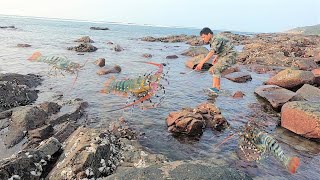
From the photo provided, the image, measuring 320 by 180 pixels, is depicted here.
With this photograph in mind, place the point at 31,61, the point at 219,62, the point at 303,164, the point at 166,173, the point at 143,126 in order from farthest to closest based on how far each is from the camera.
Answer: the point at 31,61
the point at 219,62
the point at 143,126
the point at 303,164
the point at 166,173

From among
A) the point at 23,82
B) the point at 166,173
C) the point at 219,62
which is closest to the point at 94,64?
the point at 23,82

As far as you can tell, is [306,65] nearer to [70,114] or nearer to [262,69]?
[262,69]

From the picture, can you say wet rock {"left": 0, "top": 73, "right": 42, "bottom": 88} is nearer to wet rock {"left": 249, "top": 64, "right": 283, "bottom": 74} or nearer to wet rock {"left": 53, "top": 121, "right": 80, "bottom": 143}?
wet rock {"left": 53, "top": 121, "right": 80, "bottom": 143}

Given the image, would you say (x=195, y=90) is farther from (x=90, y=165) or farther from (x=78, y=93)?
(x=90, y=165)

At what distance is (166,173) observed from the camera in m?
4.45

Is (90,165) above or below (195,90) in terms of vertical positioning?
above

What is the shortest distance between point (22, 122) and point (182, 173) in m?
6.14

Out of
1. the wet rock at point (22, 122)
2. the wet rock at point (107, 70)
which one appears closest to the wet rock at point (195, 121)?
the wet rock at point (22, 122)

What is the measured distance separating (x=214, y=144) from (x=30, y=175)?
5.11 metres

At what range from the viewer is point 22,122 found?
8.57 m

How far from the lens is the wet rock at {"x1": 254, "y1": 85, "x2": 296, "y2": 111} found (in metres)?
11.9

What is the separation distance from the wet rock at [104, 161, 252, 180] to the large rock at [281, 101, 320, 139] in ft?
18.2

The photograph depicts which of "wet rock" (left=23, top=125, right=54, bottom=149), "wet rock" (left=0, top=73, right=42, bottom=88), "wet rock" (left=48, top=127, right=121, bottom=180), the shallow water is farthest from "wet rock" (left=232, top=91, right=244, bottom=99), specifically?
"wet rock" (left=0, top=73, right=42, bottom=88)

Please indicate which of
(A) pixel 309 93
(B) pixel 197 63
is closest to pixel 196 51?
(B) pixel 197 63
